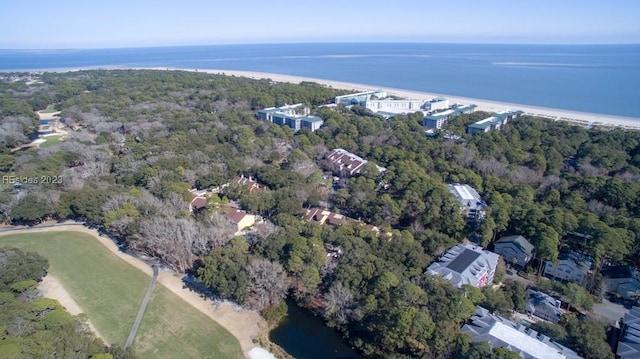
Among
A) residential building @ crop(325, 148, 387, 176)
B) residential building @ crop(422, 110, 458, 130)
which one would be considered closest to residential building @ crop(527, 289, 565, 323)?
residential building @ crop(325, 148, 387, 176)

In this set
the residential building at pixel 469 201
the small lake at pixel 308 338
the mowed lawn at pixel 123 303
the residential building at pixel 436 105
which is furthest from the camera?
the residential building at pixel 436 105

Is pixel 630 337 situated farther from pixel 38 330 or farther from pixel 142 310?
pixel 38 330

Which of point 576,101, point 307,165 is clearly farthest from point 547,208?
point 576,101

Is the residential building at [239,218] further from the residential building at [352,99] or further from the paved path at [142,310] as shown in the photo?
the residential building at [352,99]

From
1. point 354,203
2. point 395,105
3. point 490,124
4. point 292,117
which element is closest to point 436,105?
point 395,105

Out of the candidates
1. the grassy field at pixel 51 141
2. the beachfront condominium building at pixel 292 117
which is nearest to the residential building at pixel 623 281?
the beachfront condominium building at pixel 292 117

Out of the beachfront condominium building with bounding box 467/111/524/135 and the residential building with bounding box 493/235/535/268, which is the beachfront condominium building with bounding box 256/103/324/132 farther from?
the residential building with bounding box 493/235/535/268

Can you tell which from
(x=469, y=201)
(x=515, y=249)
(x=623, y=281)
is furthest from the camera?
(x=469, y=201)
